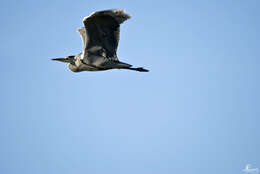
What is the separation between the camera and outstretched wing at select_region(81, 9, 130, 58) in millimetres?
19956

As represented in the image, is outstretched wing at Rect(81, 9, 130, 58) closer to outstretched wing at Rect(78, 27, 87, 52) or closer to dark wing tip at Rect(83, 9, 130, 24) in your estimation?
dark wing tip at Rect(83, 9, 130, 24)

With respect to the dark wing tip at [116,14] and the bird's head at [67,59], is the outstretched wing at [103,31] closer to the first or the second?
the dark wing tip at [116,14]

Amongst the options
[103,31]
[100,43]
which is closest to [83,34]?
[100,43]

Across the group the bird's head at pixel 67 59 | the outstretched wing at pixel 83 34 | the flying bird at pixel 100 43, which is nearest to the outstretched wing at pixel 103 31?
the flying bird at pixel 100 43

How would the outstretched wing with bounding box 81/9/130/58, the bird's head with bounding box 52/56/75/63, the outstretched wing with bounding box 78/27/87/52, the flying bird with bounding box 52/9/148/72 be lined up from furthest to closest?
the bird's head with bounding box 52/56/75/63 < the outstretched wing with bounding box 78/27/87/52 < the flying bird with bounding box 52/9/148/72 < the outstretched wing with bounding box 81/9/130/58

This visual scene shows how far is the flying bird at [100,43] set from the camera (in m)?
20.3

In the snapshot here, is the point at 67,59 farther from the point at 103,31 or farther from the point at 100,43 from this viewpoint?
the point at 103,31

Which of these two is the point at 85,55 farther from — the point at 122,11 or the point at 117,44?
the point at 122,11

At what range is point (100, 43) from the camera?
21703 mm

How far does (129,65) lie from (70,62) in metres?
3.69

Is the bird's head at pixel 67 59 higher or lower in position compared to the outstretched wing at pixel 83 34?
lower

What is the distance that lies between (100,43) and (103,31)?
0.80m

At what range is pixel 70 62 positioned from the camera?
23.9 metres

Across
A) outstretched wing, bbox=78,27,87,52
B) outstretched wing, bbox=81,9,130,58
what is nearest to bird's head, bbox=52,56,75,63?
outstretched wing, bbox=81,9,130,58
